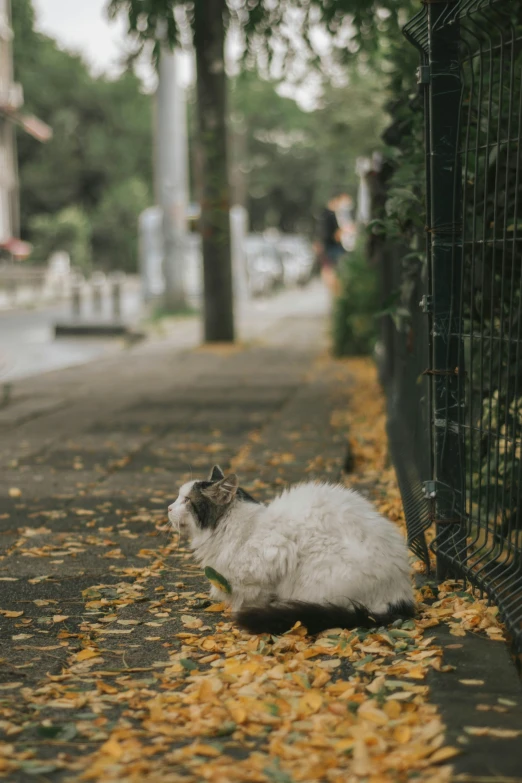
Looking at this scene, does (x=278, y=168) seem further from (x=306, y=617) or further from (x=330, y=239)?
(x=306, y=617)

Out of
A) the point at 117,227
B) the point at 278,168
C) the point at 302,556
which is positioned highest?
the point at 278,168

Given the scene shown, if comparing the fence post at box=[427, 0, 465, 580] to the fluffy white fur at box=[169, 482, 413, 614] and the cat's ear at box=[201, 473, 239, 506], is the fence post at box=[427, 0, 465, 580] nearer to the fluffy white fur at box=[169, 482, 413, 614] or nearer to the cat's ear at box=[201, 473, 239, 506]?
the fluffy white fur at box=[169, 482, 413, 614]

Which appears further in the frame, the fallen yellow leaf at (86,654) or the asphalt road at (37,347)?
the asphalt road at (37,347)

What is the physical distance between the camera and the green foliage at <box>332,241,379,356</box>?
41.4ft

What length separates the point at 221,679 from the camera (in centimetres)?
367

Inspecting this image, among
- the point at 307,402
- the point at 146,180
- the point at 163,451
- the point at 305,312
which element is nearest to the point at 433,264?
the point at 163,451

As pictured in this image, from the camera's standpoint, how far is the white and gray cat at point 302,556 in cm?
403

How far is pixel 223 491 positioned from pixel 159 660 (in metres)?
0.78

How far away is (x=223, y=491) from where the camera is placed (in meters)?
4.45

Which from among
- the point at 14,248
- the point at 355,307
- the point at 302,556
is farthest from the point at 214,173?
the point at 14,248

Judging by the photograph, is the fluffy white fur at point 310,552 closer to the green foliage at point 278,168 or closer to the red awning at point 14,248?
the red awning at point 14,248

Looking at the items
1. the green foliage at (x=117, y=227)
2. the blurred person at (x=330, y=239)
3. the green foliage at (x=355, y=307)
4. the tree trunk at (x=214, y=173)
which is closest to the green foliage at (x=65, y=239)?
the green foliage at (x=117, y=227)

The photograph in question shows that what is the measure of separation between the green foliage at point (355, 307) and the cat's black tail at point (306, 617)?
26.6ft

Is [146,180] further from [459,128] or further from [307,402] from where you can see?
[459,128]
